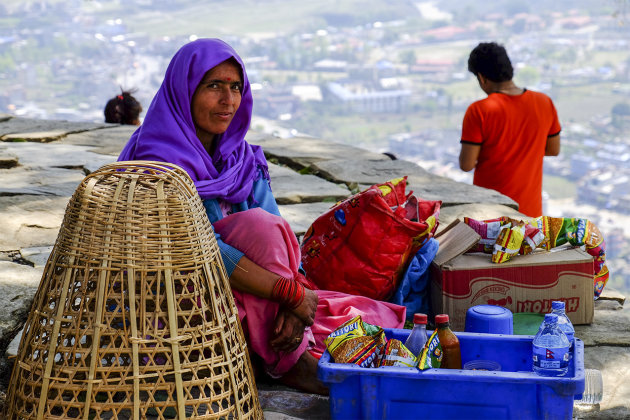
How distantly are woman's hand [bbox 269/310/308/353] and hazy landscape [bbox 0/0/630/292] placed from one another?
8495 mm

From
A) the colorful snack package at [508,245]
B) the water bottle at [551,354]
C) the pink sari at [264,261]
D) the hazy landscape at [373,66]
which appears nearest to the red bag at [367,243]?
the colorful snack package at [508,245]

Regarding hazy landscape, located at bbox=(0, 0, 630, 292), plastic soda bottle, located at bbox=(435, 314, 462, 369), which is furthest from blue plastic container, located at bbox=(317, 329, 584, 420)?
hazy landscape, located at bbox=(0, 0, 630, 292)

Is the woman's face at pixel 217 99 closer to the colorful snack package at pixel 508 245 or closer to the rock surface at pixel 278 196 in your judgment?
the rock surface at pixel 278 196

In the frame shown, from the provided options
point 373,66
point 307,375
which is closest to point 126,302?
point 307,375

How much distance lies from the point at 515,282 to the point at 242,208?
107 centimetres

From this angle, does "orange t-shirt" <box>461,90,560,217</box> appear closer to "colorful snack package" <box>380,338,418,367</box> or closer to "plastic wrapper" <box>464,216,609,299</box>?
"plastic wrapper" <box>464,216,609,299</box>

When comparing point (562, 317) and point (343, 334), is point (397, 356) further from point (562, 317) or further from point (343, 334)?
point (562, 317)

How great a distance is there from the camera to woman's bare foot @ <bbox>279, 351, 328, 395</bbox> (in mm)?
2295

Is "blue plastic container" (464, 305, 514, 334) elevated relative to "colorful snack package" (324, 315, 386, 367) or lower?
lower

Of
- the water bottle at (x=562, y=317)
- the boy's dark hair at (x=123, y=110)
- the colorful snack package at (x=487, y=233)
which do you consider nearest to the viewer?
the water bottle at (x=562, y=317)

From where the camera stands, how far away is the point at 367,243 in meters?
2.73

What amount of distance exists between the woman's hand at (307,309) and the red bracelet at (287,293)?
0.05 ft

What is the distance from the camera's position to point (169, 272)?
1726 mm

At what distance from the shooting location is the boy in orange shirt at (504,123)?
3.99 metres
